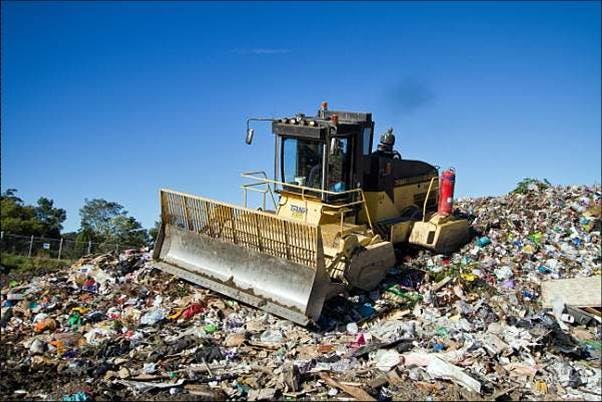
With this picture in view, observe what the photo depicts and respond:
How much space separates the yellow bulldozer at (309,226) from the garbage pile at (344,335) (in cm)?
39

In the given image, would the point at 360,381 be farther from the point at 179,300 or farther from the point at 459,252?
the point at 459,252

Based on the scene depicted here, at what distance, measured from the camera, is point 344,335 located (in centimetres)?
834

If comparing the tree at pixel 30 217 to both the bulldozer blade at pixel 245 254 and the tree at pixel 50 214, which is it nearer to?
the tree at pixel 50 214

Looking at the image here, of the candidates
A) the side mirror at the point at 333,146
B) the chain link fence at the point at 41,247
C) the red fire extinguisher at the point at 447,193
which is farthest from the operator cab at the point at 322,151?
the chain link fence at the point at 41,247

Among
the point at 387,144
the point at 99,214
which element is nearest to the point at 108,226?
the point at 99,214

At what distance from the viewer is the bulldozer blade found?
328 inches

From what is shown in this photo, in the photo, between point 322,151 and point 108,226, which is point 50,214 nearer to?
point 108,226

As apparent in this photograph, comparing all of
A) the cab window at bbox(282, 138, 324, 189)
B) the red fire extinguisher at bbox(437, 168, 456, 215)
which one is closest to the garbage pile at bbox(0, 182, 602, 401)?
the red fire extinguisher at bbox(437, 168, 456, 215)

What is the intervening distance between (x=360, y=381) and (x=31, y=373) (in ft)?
14.1

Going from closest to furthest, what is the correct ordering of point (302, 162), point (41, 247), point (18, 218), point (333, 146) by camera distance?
point (333, 146) < point (302, 162) < point (41, 247) < point (18, 218)

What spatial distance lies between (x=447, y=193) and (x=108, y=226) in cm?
2130

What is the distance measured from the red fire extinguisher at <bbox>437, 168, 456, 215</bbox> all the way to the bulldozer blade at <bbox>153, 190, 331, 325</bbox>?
12.8 feet

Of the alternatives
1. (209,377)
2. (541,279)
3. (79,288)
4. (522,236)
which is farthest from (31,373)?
(522,236)

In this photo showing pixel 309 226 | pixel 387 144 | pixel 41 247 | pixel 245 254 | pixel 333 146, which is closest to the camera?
pixel 309 226
